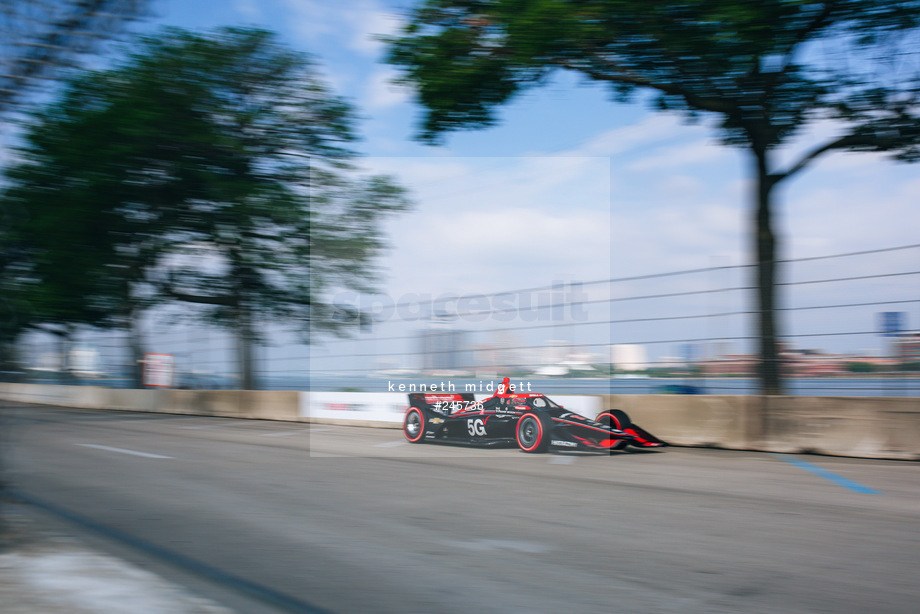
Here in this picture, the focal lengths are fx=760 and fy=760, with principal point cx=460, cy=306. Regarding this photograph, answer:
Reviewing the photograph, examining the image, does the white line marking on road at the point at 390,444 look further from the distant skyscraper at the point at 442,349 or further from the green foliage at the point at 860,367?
the green foliage at the point at 860,367

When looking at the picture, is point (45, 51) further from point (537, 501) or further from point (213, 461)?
point (213, 461)

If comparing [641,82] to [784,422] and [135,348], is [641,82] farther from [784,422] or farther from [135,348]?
[135,348]

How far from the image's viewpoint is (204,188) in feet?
81.9

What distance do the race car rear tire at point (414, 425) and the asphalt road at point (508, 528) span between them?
178 centimetres

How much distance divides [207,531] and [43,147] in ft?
78.2

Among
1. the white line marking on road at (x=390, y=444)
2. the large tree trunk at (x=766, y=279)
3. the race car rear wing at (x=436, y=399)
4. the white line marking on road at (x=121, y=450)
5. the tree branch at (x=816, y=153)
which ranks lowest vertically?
the white line marking on road at (x=390, y=444)

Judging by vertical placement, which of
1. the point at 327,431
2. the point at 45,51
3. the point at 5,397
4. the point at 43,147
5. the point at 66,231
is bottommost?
the point at 327,431

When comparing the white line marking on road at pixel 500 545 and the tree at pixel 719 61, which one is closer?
the white line marking on road at pixel 500 545

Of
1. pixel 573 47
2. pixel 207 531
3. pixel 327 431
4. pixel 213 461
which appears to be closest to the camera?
pixel 207 531

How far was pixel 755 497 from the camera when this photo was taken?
599 centimetres

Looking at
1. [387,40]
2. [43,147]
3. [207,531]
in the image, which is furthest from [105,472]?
[43,147]

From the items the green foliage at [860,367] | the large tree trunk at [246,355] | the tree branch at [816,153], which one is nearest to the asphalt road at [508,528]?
the green foliage at [860,367]

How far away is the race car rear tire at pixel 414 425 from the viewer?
35.2 feet

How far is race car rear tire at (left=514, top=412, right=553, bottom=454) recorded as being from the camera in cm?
925
